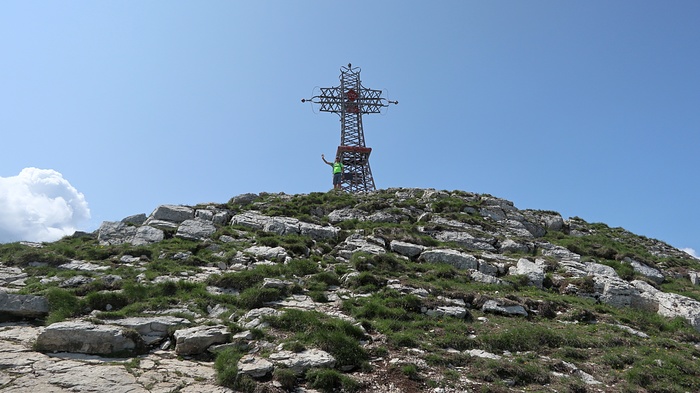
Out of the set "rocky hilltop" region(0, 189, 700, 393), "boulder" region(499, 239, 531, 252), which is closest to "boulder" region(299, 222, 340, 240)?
"rocky hilltop" region(0, 189, 700, 393)

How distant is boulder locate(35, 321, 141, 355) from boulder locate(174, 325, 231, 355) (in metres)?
1.15

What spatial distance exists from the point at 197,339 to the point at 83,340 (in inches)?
113

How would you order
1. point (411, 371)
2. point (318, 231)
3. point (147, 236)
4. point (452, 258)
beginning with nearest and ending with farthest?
1. point (411, 371)
2. point (452, 258)
3. point (147, 236)
4. point (318, 231)

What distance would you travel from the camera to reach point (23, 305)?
12.9 m

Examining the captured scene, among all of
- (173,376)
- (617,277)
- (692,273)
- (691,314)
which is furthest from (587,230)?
(173,376)

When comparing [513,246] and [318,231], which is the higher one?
[318,231]

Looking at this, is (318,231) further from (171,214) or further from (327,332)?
(327,332)

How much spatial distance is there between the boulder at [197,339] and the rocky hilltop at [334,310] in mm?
35

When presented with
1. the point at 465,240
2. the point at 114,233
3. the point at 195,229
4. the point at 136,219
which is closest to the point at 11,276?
the point at 114,233

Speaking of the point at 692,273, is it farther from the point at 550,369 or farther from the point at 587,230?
the point at 550,369

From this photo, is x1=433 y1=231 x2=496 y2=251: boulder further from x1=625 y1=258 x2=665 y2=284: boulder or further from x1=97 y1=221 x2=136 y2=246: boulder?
x1=97 y1=221 x2=136 y2=246: boulder

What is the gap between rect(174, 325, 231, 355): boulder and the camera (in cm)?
1153

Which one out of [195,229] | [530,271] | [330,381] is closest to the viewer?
[330,381]

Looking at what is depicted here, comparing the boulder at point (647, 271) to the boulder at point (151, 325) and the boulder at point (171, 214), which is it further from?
the boulder at point (171, 214)
